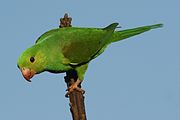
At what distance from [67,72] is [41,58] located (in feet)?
1.83

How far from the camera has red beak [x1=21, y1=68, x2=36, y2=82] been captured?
396 cm

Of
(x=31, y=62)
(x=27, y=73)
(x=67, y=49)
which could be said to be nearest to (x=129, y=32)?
(x=67, y=49)

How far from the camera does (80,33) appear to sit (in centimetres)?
482

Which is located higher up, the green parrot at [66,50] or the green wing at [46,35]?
the green wing at [46,35]

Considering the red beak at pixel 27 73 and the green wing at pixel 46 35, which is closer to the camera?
the red beak at pixel 27 73

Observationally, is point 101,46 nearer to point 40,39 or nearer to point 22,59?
point 40,39

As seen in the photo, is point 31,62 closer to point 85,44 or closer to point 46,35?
point 46,35

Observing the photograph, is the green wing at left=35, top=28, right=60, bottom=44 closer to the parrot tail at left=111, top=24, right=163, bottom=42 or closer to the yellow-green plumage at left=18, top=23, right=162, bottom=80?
the yellow-green plumage at left=18, top=23, right=162, bottom=80

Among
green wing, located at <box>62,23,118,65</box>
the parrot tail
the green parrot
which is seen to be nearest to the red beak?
the green parrot

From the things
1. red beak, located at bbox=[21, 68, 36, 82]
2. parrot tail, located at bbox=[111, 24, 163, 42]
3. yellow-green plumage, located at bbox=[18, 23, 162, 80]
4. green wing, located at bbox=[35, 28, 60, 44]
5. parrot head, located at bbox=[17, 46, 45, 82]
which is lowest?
red beak, located at bbox=[21, 68, 36, 82]

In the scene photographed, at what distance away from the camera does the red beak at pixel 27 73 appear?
396 centimetres

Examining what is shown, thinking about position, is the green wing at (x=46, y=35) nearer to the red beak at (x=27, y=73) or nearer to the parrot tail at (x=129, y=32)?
the red beak at (x=27, y=73)

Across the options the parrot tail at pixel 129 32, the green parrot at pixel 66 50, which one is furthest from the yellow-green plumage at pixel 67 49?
the parrot tail at pixel 129 32

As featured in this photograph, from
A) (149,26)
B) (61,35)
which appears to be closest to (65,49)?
(61,35)
